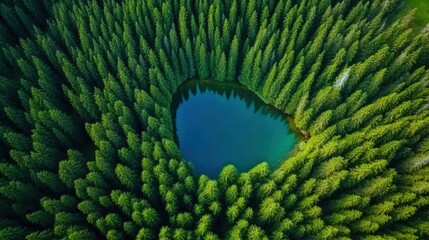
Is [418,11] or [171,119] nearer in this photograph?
[171,119]

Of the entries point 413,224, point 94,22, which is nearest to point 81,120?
point 94,22

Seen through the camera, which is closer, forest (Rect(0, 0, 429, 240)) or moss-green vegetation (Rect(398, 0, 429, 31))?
forest (Rect(0, 0, 429, 240))

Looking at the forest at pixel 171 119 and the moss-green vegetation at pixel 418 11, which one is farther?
the moss-green vegetation at pixel 418 11

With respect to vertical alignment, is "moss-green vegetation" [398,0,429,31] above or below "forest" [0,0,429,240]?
above

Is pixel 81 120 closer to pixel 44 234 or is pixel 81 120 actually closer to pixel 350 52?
pixel 44 234

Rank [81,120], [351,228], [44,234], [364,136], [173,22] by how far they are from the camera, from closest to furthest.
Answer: [44,234] < [351,228] < [364,136] < [81,120] < [173,22]

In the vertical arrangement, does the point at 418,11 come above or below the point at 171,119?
above

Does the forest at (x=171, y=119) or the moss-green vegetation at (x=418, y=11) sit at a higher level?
the moss-green vegetation at (x=418, y=11)

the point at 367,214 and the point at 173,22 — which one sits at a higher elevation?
the point at 173,22
